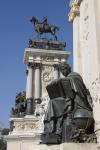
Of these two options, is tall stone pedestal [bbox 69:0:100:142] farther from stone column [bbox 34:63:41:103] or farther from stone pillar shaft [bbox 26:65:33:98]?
stone pillar shaft [bbox 26:65:33:98]

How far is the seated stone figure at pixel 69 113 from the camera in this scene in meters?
7.11

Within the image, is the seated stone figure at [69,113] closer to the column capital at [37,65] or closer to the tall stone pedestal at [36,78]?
the tall stone pedestal at [36,78]

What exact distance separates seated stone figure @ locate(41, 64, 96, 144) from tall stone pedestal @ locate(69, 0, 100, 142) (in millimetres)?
205

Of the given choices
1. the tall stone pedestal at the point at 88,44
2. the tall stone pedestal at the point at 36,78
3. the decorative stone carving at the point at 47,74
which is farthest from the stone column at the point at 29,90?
the tall stone pedestal at the point at 88,44

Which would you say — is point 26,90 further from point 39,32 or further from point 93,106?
point 93,106

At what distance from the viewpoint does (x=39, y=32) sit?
39.5 m

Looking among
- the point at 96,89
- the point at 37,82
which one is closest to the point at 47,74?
the point at 37,82

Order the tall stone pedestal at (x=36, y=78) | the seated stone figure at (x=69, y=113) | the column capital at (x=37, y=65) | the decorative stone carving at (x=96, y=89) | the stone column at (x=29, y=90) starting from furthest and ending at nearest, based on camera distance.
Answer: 1. the column capital at (x=37, y=65)
2. the stone column at (x=29, y=90)
3. the tall stone pedestal at (x=36, y=78)
4. the decorative stone carving at (x=96, y=89)
5. the seated stone figure at (x=69, y=113)

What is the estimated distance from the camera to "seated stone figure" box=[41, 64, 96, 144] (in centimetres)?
711

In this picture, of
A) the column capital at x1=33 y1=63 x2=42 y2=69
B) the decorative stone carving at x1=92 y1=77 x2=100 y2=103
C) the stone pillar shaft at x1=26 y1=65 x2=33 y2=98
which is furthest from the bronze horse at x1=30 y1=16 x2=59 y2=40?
the decorative stone carving at x1=92 y1=77 x2=100 y2=103

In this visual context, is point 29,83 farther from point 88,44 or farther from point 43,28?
point 88,44

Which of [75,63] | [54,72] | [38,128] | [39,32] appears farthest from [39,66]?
[75,63]

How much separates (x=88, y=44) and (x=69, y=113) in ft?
5.72

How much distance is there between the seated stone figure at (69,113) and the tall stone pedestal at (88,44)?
0.20 metres
